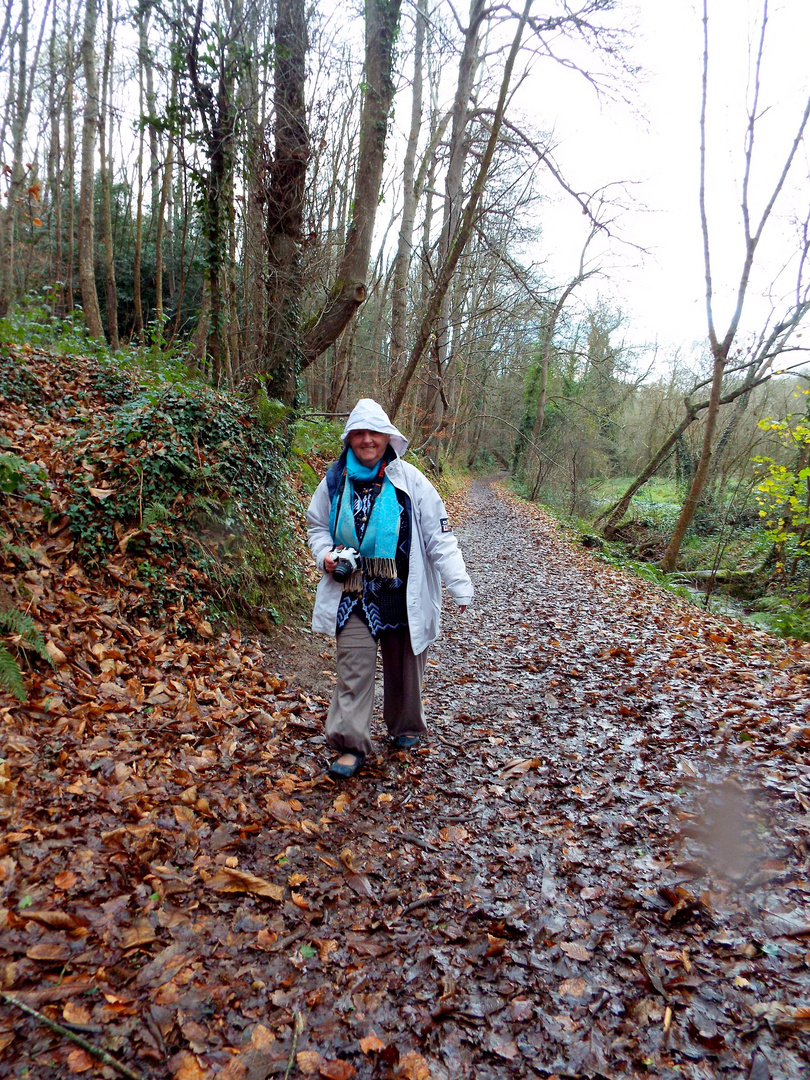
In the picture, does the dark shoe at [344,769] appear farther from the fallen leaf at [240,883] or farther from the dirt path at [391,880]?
the fallen leaf at [240,883]

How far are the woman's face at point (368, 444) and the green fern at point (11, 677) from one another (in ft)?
7.62

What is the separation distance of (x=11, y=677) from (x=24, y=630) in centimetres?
41

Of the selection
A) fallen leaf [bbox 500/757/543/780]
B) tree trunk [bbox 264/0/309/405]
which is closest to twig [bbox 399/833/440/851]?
fallen leaf [bbox 500/757/543/780]

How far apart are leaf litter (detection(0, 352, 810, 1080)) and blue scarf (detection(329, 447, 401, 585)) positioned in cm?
139

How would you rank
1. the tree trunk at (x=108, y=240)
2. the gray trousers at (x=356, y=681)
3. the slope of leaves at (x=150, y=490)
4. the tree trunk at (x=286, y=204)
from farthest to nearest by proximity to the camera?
1. the tree trunk at (x=108, y=240)
2. the tree trunk at (x=286, y=204)
3. the slope of leaves at (x=150, y=490)
4. the gray trousers at (x=356, y=681)

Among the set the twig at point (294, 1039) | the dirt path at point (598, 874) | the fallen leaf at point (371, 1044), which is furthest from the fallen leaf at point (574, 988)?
the twig at point (294, 1039)

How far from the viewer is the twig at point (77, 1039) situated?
5.96 feet

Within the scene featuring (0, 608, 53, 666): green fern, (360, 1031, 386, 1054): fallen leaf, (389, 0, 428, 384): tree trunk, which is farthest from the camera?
(389, 0, 428, 384): tree trunk

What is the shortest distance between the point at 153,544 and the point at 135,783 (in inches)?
95.3

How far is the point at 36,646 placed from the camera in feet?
11.8

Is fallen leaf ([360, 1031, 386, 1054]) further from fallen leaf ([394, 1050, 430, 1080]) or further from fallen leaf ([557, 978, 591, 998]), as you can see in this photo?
fallen leaf ([557, 978, 591, 998])

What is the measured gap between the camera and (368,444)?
12.2ft

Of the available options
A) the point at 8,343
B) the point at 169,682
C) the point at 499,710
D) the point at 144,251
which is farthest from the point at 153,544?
the point at 144,251

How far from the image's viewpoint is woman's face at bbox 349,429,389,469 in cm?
371
